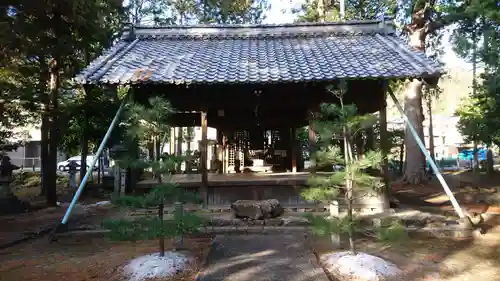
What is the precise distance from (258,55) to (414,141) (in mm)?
9834

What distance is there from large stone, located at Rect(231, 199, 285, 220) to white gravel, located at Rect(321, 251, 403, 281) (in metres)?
2.39

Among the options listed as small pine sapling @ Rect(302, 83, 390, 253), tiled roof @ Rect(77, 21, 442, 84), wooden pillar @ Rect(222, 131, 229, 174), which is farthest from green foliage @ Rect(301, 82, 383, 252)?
wooden pillar @ Rect(222, 131, 229, 174)

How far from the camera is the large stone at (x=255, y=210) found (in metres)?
7.73

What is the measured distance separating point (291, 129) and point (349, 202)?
914cm

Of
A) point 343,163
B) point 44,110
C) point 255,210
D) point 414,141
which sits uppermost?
point 44,110

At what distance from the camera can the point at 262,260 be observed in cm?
553

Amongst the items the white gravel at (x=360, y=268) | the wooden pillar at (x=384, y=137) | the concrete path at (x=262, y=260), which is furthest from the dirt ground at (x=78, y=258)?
the wooden pillar at (x=384, y=137)

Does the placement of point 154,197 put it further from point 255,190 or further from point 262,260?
point 255,190

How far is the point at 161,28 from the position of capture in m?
11.6

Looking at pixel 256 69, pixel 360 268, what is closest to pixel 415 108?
pixel 256 69

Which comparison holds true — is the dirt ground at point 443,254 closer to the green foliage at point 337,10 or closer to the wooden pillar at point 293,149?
the wooden pillar at point 293,149

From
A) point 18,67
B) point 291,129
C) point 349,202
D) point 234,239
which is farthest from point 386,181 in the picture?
point 18,67

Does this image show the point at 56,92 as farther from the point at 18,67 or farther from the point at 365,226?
the point at 365,226

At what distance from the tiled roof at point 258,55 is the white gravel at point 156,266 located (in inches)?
149
